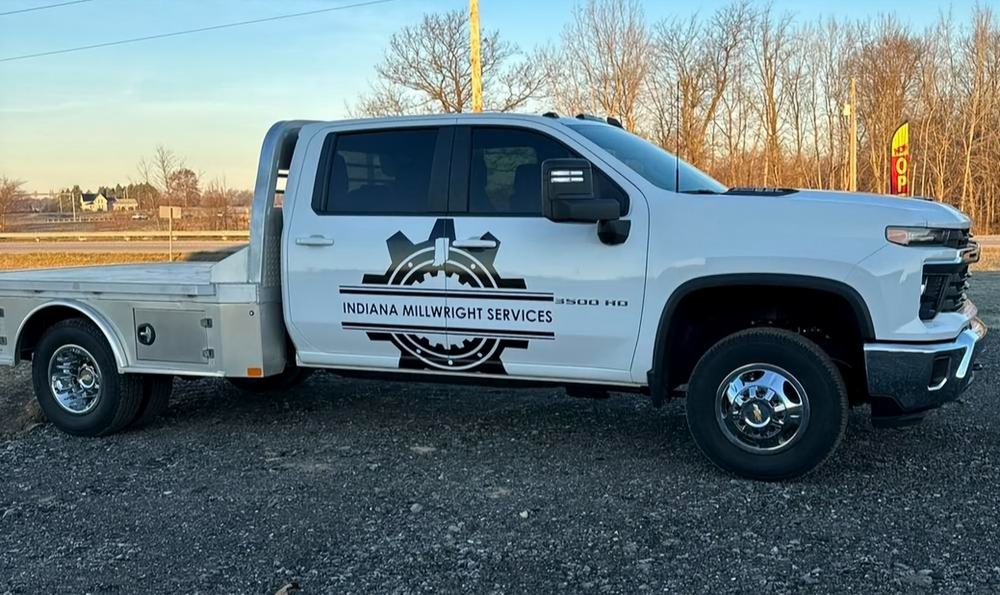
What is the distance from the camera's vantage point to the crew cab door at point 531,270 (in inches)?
179

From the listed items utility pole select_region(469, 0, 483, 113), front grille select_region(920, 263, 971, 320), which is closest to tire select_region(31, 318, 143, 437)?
front grille select_region(920, 263, 971, 320)

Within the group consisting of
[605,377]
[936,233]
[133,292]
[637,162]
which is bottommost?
[605,377]

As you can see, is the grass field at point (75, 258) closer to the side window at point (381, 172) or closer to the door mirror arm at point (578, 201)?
the side window at point (381, 172)

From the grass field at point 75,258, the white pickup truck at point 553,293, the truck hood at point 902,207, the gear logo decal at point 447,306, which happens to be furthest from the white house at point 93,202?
the truck hood at point 902,207

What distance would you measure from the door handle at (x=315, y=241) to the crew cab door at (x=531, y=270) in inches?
31.6

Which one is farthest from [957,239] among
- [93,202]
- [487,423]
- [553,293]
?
[93,202]

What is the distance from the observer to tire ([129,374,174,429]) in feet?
19.1

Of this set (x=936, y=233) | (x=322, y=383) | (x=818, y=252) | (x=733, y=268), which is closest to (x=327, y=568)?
(x=733, y=268)

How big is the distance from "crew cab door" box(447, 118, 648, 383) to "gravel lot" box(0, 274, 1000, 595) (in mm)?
668

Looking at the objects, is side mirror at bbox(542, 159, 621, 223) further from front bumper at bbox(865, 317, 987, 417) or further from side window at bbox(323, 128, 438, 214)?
front bumper at bbox(865, 317, 987, 417)

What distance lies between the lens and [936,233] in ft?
13.4

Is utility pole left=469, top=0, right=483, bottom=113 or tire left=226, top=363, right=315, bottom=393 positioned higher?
utility pole left=469, top=0, right=483, bottom=113

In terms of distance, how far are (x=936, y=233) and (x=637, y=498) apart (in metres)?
1.97

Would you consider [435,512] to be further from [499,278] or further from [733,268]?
[733,268]
